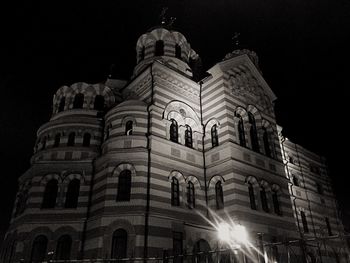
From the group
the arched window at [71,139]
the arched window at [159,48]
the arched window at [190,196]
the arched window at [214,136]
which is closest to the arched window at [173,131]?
the arched window at [214,136]

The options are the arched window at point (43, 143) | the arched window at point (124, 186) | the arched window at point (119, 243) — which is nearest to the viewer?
the arched window at point (119, 243)

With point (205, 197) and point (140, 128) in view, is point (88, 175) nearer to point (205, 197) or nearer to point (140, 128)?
point (140, 128)

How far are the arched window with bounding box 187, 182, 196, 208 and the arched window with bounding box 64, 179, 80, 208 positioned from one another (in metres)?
7.05

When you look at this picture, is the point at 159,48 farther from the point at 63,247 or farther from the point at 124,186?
the point at 63,247

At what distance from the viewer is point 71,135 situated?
69.5 feet

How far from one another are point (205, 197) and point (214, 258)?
4.30m

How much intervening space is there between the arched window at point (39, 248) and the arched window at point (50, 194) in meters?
1.95

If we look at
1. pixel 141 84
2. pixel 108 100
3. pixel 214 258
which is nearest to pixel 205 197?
pixel 214 258

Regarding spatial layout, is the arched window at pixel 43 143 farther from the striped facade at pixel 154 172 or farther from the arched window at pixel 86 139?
the arched window at pixel 86 139

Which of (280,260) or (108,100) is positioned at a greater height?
(108,100)

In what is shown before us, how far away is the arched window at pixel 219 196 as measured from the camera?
Result: 1842cm

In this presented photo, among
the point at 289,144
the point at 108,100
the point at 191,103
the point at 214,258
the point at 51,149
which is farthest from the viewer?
the point at 289,144

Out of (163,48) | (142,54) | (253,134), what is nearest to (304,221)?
(253,134)

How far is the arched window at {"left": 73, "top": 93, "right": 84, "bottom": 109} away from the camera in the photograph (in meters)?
23.4
